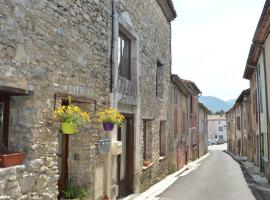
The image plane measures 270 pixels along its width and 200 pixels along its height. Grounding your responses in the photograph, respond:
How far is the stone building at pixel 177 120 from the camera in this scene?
17734 millimetres

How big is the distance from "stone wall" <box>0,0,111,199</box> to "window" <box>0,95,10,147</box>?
8cm

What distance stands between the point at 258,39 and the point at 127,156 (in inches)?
316

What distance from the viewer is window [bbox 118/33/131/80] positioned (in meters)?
10.4

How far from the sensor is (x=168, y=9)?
15.7 meters

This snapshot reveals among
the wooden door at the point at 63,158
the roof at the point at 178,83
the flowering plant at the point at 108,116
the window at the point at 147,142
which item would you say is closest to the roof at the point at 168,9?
the roof at the point at 178,83

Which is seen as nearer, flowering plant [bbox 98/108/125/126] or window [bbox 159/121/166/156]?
flowering plant [bbox 98/108/125/126]

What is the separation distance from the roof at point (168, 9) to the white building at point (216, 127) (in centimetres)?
7941

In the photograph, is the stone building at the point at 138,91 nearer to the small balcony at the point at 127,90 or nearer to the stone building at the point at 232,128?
the small balcony at the point at 127,90

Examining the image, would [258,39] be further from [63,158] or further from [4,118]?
[4,118]

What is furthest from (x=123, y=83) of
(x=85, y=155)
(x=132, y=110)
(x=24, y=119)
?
(x=24, y=119)

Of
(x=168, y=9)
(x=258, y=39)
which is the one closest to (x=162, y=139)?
(x=168, y=9)

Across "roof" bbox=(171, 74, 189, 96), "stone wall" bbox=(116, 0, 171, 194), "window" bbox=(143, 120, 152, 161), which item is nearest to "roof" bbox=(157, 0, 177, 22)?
"stone wall" bbox=(116, 0, 171, 194)

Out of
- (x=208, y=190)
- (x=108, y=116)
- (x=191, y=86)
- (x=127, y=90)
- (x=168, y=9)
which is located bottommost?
(x=208, y=190)

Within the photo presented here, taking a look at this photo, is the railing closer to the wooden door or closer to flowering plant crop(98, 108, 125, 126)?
flowering plant crop(98, 108, 125, 126)
